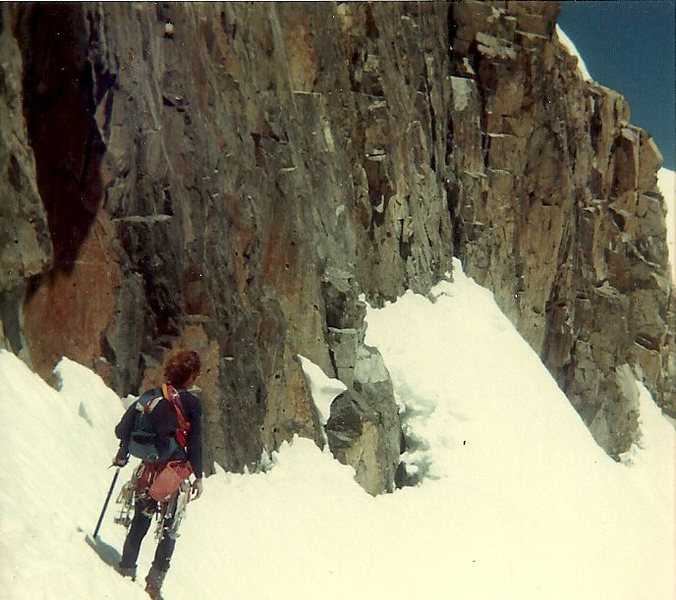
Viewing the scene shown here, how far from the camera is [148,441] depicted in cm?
538

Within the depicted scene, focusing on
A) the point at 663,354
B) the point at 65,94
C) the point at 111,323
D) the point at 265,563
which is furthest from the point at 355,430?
the point at 663,354

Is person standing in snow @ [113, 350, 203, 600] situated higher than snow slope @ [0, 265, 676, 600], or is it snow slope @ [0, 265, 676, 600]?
person standing in snow @ [113, 350, 203, 600]

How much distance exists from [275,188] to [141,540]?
274 inches

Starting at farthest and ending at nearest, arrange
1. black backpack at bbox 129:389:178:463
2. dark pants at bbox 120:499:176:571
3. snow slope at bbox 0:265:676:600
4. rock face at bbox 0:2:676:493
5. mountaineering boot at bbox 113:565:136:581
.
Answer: rock face at bbox 0:2:676:493 < snow slope at bbox 0:265:676:600 < mountaineering boot at bbox 113:565:136:581 < dark pants at bbox 120:499:176:571 < black backpack at bbox 129:389:178:463

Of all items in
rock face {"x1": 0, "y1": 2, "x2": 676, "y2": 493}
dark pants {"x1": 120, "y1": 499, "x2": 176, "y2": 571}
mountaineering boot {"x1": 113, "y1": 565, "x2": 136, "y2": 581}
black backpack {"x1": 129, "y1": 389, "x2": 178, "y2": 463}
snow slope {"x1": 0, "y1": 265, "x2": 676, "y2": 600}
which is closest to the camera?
black backpack {"x1": 129, "y1": 389, "x2": 178, "y2": 463}

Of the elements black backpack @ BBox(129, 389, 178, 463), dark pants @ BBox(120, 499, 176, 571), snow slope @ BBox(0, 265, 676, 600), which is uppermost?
black backpack @ BBox(129, 389, 178, 463)

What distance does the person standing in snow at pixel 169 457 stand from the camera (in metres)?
5.41

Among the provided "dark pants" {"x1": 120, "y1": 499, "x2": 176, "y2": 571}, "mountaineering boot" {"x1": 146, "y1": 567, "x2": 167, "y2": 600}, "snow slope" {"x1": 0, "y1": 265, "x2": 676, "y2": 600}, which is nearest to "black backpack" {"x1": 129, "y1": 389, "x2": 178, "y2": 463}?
"dark pants" {"x1": 120, "y1": 499, "x2": 176, "y2": 571}

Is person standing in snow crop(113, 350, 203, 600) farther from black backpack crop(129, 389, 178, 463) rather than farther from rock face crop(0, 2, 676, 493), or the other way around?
rock face crop(0, 2, 676, 493)

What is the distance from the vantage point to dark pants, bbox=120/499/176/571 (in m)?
5.49

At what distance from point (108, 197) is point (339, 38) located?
981 cm

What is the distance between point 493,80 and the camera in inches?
899

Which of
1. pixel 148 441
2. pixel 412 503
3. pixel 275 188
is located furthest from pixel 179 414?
pixel 412 503

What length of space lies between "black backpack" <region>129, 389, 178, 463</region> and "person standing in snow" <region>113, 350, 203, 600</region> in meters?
0.02
